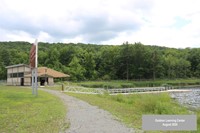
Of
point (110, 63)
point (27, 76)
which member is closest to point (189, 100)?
point (27, 76)

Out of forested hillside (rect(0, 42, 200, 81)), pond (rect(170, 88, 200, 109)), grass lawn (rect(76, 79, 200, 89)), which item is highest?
forested hillside (rect(0, 42, 200, 81))

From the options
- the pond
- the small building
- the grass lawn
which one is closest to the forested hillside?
the grass lawn

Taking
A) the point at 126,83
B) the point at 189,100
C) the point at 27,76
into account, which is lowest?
the point at 189,100

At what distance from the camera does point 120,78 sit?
92.8 m

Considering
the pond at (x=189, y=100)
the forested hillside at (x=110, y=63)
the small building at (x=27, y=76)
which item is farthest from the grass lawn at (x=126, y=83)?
the pond at (x=189, y=100)

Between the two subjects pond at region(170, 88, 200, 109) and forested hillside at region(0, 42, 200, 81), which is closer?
pond at region(170, 88, 200, 109)

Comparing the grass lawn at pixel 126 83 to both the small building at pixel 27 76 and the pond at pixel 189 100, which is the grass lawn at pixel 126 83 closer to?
the small building at pixel 27 76

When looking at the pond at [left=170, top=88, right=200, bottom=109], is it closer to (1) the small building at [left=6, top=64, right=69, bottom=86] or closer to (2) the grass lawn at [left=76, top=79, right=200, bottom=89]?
(2) the grass lawn at [left=76, top=79, right=200, bottom=89]

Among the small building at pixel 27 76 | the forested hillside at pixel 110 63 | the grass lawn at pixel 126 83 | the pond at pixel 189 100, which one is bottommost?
the pond at pixel 189 100

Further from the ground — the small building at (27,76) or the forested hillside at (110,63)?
the forested hillside at (110,63)

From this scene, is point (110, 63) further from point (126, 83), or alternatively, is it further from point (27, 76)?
point (27, 76)

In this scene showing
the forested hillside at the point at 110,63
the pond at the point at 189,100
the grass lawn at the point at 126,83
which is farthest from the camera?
the forested hillside at the point at 110,63

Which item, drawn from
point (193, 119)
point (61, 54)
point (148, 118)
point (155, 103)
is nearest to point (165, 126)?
point (148, 118)

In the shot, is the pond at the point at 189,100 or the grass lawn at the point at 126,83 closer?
the pond at the point at 189,100
